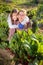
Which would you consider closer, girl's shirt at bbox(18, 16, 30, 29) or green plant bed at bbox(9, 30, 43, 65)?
green plant bed at bbox(9, 30, 43, 65)

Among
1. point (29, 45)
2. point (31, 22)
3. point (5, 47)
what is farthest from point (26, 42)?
point (31, 22)

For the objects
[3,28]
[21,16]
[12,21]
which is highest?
[21,16]

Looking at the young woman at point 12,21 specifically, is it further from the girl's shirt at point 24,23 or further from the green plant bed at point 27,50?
the green plant bed at point 27,50

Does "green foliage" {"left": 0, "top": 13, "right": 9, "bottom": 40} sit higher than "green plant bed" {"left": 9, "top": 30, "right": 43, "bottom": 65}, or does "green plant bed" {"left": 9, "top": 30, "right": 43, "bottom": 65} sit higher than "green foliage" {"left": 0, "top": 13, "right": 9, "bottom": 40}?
"green plant bed" {"left": 9, "top": 30, "right": 43, "bottom": 65}

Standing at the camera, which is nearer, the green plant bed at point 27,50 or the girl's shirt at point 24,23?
the green plant bed at point 27,50

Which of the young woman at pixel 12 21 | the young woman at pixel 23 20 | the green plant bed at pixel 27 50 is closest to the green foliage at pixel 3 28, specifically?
the young woman at pixel 12 21

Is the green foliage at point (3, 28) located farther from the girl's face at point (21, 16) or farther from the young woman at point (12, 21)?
the girl's face at point (21, 16)

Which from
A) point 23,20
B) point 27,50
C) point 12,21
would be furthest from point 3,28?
point 27,50

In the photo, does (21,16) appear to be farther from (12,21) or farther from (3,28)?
(3,28)

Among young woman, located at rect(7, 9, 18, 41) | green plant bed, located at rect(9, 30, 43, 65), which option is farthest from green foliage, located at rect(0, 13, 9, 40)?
green plant bed, located at rect(9, 30, 43, 65)

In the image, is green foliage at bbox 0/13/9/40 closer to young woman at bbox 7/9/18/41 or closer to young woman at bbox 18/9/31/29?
young woman at bbox 7/9/18/41

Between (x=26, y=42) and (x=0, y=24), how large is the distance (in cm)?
121

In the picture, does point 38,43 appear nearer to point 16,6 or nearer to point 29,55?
point 29,55

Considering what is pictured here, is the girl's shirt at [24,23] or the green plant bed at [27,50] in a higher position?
the green plant bed at [27,50]
